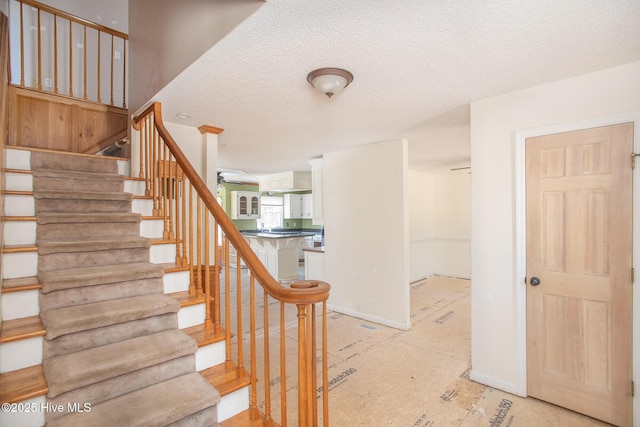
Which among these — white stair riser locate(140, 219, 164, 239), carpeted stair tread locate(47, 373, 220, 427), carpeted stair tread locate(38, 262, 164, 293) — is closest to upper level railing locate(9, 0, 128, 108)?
white stair riser locate(140, 219, 164, 239)

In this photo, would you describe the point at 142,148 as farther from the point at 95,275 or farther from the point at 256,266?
the point at 256,266

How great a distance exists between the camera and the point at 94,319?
172 centimetres

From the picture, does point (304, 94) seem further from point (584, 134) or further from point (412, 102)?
point (584, 134)

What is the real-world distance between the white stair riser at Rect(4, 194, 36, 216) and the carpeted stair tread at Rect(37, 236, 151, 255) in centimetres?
32

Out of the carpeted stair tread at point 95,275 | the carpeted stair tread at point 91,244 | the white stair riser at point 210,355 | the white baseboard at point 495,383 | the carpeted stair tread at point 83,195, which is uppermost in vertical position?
the carpeted stair tread at point 83,195

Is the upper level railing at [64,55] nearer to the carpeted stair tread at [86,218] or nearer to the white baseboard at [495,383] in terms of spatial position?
the carpeted stair tread at [86,218]

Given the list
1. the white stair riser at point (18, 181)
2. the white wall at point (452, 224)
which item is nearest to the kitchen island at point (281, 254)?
the white wall at point (452, 224)

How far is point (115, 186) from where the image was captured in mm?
2750

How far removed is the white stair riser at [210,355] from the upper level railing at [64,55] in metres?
3.03

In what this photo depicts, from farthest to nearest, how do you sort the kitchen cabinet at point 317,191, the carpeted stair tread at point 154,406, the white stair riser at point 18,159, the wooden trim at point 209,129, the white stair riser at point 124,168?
the kitchen cabinet at point 317,191, the wooden trim at point 209,129, the white stair riser at point 124,168, the white stair riser at point 18,159, the carpeted stair tread at point 154,406

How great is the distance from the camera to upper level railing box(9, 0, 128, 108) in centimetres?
325

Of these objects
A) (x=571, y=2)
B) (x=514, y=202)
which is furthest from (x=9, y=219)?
(x=514, y=202)

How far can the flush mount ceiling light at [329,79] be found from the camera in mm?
1964

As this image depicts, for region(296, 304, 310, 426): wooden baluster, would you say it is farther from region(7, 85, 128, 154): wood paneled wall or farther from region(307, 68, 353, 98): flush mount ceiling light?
region(7, 85, 128, 154): wood paneled wall
